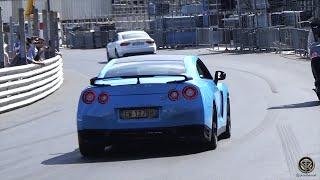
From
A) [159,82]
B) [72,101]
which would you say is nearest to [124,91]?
[159,82]

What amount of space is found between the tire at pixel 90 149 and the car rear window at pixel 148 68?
1014 mm

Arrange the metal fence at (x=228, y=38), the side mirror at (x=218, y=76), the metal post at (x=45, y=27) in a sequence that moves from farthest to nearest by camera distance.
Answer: the metal fence at (x=228, y=38), the metal post at (x=45, y=27), the side mirror at (x=218, y=76)

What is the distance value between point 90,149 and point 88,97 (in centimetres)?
74

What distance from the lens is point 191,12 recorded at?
6225 centimetres

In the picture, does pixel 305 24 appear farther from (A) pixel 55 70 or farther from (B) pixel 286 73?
(A) pixel 55 70

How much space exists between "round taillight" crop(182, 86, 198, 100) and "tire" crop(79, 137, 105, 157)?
1329 mm

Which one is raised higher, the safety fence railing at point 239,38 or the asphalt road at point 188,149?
the safety fence railing at point 239,38

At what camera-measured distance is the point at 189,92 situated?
10.6 meters

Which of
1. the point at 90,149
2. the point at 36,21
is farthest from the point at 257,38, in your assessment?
the point at 90,149

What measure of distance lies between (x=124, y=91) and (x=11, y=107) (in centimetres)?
968

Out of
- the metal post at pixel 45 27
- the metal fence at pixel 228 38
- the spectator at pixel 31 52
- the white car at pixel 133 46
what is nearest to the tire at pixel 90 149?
the spectator at pixel 31 52

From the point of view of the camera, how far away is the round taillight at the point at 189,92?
1055 centimetres

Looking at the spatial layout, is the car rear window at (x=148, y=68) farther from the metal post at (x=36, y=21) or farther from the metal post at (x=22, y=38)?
the metal post at (x=36, y=21)

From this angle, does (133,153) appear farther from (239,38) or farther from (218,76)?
(239,38)
